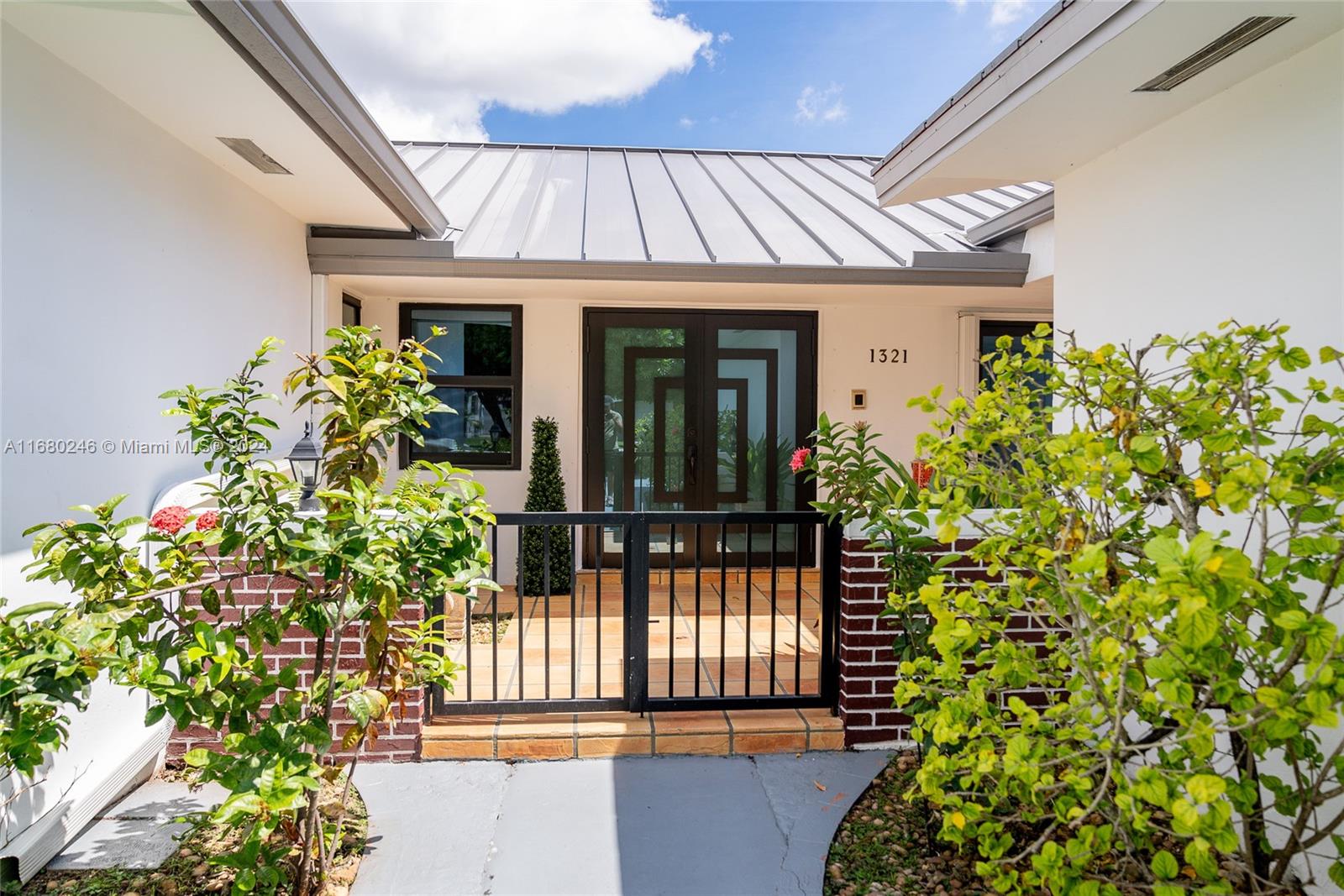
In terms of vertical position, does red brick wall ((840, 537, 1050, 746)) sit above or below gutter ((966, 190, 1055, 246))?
below

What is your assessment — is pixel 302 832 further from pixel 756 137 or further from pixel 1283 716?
pixel 756 137

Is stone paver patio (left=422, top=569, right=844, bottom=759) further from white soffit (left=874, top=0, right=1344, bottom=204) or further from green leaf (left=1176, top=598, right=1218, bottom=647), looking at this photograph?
white soffit (left=874, top=0, right=1344, bottom=204)

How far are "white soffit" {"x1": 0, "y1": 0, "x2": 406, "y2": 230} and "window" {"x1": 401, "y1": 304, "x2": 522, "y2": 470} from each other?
7.13ft

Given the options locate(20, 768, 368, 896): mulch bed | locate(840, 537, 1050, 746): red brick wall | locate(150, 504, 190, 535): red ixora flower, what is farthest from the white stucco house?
locate(840, 537, 1050, 746): red brick wall

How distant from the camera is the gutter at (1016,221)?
170 inches

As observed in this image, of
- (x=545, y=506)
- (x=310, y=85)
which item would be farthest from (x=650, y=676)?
(x=310, y=85)

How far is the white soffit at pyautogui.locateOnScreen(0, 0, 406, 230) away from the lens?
2176mm

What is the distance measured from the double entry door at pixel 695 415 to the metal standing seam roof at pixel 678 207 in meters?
0.84

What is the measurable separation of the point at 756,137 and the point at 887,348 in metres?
4.30

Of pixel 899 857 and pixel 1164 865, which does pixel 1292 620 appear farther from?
pixel 899 857

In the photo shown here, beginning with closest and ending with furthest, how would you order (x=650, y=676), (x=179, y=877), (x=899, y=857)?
(x=179, y=877) → (x=899, y=857) → (x=650, y=676)

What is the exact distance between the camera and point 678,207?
6.07m

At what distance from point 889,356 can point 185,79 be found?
17.0ft

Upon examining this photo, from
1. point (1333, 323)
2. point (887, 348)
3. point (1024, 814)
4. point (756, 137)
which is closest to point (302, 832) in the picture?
point (1024, 814)
